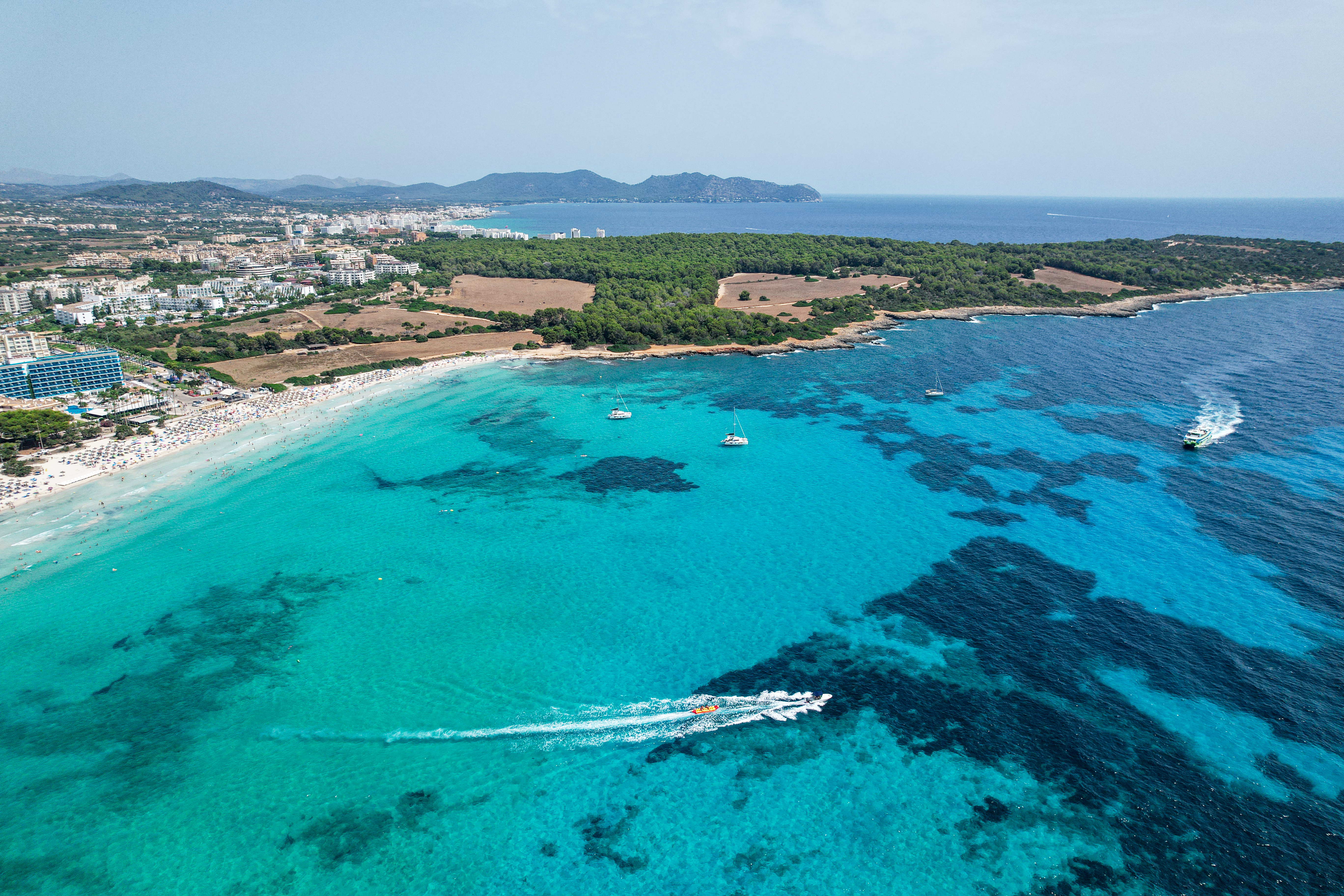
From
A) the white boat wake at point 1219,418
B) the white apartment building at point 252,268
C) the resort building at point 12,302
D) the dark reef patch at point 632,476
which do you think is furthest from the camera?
A: the white apartment building at point 252,268

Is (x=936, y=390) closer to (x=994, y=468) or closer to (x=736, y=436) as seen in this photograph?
(x=994, y=468)

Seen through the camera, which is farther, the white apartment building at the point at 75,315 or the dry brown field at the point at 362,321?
the white apartment building at the point at 75,315

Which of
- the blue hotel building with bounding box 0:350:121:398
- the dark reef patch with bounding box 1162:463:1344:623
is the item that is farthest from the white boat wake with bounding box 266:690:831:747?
the blue hotel building with bounding box 0:350:121:398

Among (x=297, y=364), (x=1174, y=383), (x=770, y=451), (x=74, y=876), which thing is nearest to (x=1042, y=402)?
(x=1174, y=383)

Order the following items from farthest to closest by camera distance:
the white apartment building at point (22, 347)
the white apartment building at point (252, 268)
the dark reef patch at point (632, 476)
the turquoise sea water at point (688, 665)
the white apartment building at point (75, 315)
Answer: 1. the white apartment building at point (252, 268)
2. the white apartment building at point (75, 315)
3. the white apartment building at point (22, 347)
4. the dark reef patch at point (632, 476)
5. the turquoise sea water at point (688, 665)

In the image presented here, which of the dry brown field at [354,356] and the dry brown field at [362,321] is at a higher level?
the dry brown field at [362,321]

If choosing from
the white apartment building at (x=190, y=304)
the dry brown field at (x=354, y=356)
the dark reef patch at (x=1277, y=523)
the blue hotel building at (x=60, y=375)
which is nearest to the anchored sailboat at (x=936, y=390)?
the dark reef patch at (x=1277, y=523)

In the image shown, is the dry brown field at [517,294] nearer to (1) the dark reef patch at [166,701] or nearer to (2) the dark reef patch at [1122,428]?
(2) the dark reef patch at [1122,428]

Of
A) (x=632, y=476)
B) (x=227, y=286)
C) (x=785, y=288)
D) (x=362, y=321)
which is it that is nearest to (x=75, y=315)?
(x=227, y=286)
